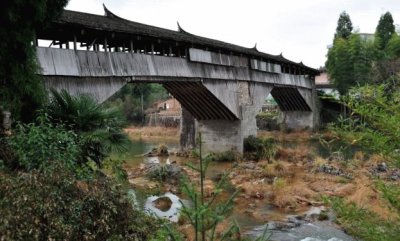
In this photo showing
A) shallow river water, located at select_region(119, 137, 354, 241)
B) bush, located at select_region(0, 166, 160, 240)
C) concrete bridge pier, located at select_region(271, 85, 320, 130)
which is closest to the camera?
bush, located at select_region(0, 166, 160, 240)

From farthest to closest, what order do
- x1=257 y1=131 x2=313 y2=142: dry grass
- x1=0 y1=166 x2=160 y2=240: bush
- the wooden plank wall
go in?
x1=257 y1=131 x2=313 y2=142: dry grass, the wooden plank wall, x1=0 y1=166 x2=160 y2=240: bush

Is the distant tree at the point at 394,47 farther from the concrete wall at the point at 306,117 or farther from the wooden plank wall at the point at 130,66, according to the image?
the wooden plank wall at the point at 130,66

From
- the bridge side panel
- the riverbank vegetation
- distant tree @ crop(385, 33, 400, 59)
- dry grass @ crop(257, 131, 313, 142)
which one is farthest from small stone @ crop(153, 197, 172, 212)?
distant tree @ crop(385, 33, 400, 59)

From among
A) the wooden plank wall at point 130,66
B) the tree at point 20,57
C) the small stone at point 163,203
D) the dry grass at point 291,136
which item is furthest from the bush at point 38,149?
the dry grass at point 291,136

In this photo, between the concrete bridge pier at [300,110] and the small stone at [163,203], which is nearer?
the small stone at [163,203]

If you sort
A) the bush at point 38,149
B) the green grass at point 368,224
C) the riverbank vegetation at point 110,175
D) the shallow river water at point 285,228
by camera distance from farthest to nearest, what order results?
the shallow river water at point 285,228 → the bush at point 38,149 → the riverbank vegetation at point 110,175 → the green grass at point 368,224

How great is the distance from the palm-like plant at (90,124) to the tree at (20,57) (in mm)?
599

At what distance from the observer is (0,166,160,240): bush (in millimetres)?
4914

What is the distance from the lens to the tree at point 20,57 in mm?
8914

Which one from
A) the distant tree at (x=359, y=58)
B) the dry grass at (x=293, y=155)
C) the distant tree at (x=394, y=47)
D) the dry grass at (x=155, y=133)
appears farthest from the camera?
the dry grass at (x=155, y=133)

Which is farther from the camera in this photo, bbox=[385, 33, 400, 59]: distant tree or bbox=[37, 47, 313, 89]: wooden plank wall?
bbox=[385, 33, 400, 59]: distant tree

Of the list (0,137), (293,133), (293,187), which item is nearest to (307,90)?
(293,133)

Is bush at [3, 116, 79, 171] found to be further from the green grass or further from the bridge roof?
the bridge roof

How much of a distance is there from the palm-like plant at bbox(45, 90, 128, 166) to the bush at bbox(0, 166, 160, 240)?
2.30 meters
